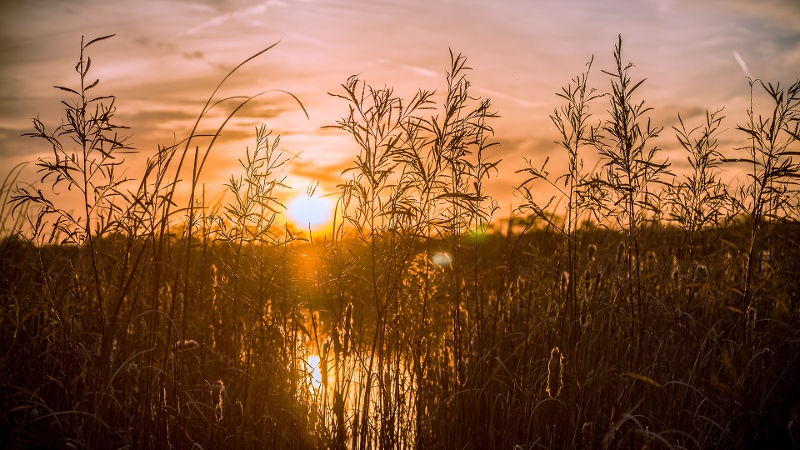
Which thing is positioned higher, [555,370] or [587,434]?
[555,370]

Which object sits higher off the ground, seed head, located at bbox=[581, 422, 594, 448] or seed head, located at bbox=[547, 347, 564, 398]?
seed head, located at bbox=[547, 347, 564, 398]

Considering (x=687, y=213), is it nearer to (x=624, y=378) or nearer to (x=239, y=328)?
(x=624, y=378)

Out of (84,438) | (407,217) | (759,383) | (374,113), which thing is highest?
(374,113)

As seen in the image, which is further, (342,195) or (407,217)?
(342,195)

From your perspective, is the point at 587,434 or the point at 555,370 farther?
the point at 587,434

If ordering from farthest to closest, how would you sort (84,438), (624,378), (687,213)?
1. (687,213)
2. (624,378)
3. (84,438)

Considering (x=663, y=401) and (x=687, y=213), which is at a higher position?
(x=687, y=213)

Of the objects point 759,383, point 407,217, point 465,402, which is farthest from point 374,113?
point 759,383

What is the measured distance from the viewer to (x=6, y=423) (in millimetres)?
3330

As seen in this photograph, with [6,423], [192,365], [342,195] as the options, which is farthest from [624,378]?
[6,423]

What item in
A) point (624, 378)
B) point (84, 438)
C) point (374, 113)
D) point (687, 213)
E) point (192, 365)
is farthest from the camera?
point (192, 365)

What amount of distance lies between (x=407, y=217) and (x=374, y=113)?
502 millimetres

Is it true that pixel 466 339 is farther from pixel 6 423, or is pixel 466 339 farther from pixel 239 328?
pixel 6 423

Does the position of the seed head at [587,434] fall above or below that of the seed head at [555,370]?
below
